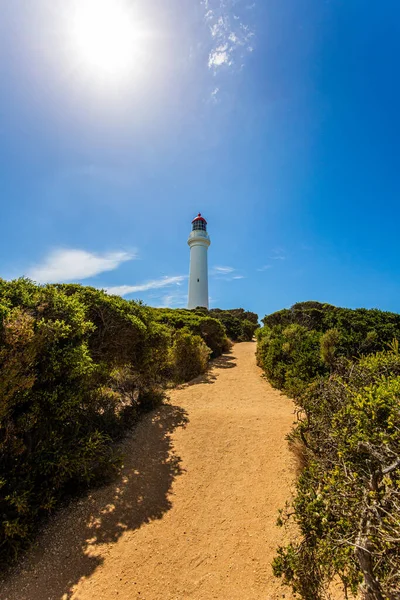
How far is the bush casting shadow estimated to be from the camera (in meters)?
3.65

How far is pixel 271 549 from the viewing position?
13.1 feet

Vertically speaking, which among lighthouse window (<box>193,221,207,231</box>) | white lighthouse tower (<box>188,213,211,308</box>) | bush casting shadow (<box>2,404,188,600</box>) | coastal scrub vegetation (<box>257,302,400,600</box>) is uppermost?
lighthouse window (<box>193,221,207,231</box>)

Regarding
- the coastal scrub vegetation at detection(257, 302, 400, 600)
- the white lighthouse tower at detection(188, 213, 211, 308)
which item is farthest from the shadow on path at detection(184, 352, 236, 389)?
the white lighthouse tower at detection(188, 213, 211, 308)

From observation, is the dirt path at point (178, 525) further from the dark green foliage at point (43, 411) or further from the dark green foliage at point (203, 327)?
the dark green foliage at point (203, 327)

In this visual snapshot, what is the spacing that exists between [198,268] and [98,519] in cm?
3310

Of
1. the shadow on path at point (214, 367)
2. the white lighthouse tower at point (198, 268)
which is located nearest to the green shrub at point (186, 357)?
the shadow on path at point (214, 367)

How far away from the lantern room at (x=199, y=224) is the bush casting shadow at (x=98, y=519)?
3414 centimetres

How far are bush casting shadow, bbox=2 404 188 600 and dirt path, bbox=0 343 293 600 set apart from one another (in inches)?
0.6

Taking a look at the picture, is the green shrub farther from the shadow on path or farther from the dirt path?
the dirt path

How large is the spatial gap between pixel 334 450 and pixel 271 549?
1790mm

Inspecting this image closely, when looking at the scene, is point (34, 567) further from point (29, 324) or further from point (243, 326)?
point (243, 326)

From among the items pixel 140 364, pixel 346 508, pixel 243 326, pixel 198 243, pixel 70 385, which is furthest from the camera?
pixel 198 243

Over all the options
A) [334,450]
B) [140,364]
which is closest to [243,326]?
[140,364]

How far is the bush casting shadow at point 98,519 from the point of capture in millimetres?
3646
